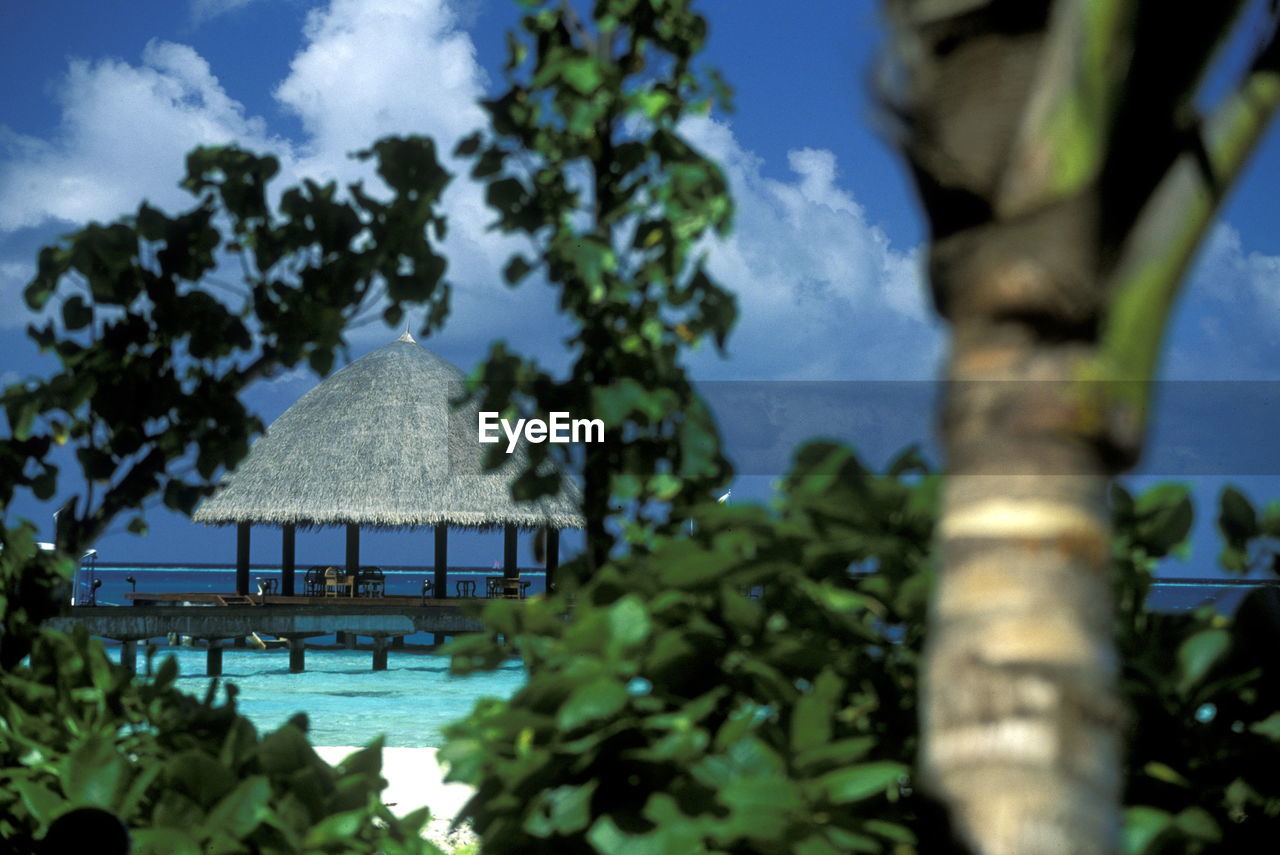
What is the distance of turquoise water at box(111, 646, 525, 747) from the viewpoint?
13594mm

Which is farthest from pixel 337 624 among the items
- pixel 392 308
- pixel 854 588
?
pixel 854 588

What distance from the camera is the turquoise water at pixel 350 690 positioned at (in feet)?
44.6

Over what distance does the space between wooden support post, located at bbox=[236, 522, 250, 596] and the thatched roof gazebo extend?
2 centimetres

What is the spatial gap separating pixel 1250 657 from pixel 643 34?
1.48m

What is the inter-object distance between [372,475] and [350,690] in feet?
18.2

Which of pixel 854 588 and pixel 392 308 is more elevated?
pixel 392 308

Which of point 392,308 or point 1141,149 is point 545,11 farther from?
point 1141,149

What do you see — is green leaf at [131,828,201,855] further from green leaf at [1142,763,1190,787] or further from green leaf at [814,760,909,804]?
green leaf at [1142,763,1190,787]

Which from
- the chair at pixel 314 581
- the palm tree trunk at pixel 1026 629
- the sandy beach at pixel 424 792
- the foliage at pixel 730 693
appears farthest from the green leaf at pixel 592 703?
the chair at pixel 314 581

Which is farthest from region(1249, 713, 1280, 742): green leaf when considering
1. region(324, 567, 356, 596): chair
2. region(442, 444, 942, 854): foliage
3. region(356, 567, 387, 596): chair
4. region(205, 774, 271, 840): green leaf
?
region(356, 567, 387, 596): chair

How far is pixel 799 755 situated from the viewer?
4.94 feet

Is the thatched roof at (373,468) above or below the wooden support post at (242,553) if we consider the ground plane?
above

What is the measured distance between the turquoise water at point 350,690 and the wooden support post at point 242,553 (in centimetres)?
129

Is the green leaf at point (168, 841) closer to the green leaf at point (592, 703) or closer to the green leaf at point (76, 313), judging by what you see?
the green leaf at point (592, 703)
